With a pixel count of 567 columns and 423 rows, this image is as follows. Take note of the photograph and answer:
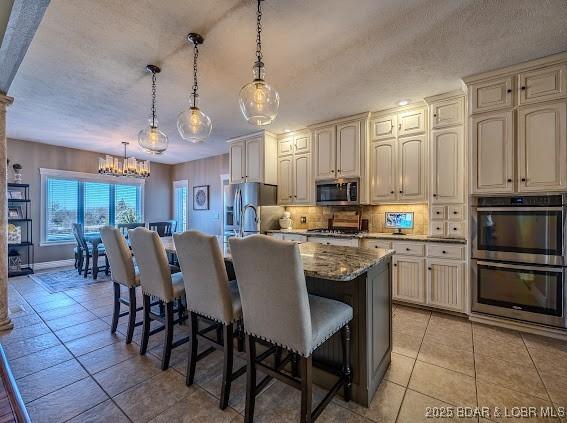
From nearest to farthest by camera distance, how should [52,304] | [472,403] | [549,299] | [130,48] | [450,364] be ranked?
[472,403] < [450,364] < [130,48] < [549,299] < [52,304]

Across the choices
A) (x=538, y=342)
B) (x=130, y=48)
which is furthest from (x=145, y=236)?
(x=538, y=342)

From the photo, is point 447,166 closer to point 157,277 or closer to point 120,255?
point 157,277

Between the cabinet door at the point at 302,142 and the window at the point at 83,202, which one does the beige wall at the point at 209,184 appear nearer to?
the window at the point at 83,202

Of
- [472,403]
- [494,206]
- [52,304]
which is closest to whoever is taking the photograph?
[472,403]

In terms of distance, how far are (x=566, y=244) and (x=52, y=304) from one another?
228 inches

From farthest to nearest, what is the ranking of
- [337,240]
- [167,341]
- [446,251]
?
[337,240], [446,251], [167,341]

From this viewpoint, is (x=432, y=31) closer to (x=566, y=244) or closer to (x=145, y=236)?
(x=566, y=244)

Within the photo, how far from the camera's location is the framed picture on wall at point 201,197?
6773 millimetres

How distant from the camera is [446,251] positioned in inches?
118

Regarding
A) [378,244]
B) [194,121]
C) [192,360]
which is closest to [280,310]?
[192,360]

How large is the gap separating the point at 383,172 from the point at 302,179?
134cm

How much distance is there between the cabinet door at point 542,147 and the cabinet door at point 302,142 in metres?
2.68

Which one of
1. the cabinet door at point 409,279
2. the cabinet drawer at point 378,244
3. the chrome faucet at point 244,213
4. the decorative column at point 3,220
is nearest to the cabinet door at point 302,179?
the chrome faucet at point 244,213

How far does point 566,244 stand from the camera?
95.0 inches
